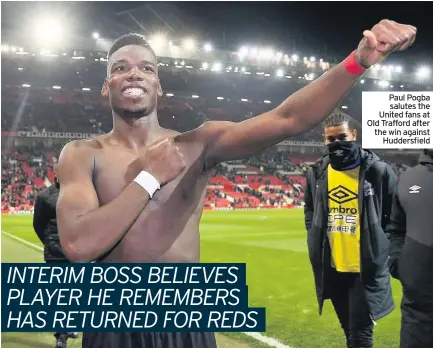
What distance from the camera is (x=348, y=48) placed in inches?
739

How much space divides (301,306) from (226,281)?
3198 mm

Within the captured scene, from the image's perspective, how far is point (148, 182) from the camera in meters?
1.56

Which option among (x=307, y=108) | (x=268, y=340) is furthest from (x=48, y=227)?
(x=307, y=108)

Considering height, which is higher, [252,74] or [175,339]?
[252,74]

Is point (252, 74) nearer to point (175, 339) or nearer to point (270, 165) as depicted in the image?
point (270, 165)

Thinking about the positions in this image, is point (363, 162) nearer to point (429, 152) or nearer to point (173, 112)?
point (429, 152)

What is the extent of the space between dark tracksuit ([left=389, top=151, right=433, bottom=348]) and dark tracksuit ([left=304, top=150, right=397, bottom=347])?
504mm

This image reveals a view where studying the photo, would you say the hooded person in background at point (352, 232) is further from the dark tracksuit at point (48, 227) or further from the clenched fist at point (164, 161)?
the dark tracksuit at point (48, 227)

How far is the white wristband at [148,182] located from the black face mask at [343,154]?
6.36 ft

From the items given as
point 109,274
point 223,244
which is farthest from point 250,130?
point 223,244

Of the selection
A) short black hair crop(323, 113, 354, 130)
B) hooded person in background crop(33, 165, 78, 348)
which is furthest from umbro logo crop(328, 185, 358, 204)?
hooded person in background crop(33, 165, 78, 348)

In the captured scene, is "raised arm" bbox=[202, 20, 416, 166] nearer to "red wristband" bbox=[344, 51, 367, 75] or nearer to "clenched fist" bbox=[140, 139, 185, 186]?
"red wristband" bbox=[344, 51, 367, 75]

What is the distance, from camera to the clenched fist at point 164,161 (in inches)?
63.6

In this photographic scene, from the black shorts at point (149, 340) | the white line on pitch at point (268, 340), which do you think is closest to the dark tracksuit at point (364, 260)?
the white line on pitch at point (268, 340)
